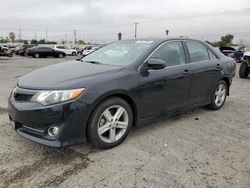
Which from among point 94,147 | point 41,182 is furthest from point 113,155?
point 41,182

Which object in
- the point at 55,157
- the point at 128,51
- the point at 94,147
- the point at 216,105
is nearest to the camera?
the point at 55,157

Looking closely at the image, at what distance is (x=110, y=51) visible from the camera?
430 centimetres

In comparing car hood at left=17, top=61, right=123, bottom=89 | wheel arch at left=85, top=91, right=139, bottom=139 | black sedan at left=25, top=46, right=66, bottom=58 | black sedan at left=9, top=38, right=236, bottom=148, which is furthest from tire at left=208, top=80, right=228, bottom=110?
black sedan at left=25, top=46, right=66, bottom=58

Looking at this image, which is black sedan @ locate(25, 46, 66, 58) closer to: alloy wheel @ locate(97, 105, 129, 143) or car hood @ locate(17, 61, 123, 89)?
car hood @ locate(17, 61, 123, 89)

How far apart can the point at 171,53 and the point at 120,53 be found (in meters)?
0.84

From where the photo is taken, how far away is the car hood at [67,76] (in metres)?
2.98

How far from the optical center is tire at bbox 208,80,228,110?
16.6 feet

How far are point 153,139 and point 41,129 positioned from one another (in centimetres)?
159

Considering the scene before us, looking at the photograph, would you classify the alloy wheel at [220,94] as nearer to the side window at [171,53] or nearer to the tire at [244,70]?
the side window at [171,53]

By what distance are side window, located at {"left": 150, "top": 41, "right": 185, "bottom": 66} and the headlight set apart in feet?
4.66

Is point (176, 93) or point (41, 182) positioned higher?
point (176, 93)

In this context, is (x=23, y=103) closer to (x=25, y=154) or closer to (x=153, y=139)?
(x=25, y=154)

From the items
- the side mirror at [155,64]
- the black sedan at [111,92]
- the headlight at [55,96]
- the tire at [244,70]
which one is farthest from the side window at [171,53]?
the tire at [244,70]

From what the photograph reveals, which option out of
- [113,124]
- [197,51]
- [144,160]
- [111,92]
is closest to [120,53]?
[111,92]
